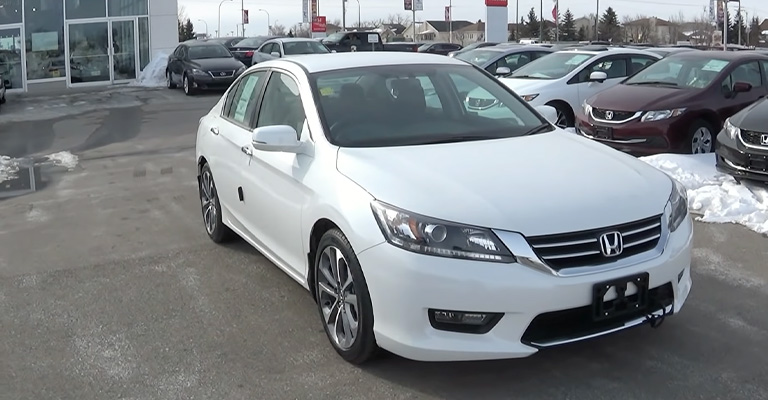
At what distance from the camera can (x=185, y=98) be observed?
72.7 feet

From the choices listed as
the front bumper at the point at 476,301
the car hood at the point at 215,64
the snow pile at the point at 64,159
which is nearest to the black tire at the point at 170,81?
the car hood at the point at 215,64

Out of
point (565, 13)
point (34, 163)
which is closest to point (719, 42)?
point (34, 163)

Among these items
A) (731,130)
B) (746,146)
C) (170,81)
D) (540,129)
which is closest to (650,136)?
(731,130)

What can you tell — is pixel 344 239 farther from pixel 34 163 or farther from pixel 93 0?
pixel 93 0

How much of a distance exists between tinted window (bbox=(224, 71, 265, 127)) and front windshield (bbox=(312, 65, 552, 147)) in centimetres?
78

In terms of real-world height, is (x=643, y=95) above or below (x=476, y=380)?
above

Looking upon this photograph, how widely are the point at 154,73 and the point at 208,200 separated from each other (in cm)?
2180

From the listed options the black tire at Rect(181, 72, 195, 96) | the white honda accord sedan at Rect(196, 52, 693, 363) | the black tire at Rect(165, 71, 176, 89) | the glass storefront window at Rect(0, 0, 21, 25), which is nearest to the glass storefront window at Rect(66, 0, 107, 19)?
the glass storefront window at Rect(0, 0, 21, 25)

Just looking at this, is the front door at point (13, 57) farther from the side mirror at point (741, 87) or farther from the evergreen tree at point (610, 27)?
the evergreen tree at point (610, 27)

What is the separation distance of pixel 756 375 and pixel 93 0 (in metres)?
26.6

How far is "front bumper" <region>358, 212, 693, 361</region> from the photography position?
3.66 meters

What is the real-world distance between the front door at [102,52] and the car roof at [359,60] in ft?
75.2

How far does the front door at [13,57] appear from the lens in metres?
24.6

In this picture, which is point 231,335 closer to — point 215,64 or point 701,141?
point 701,141
